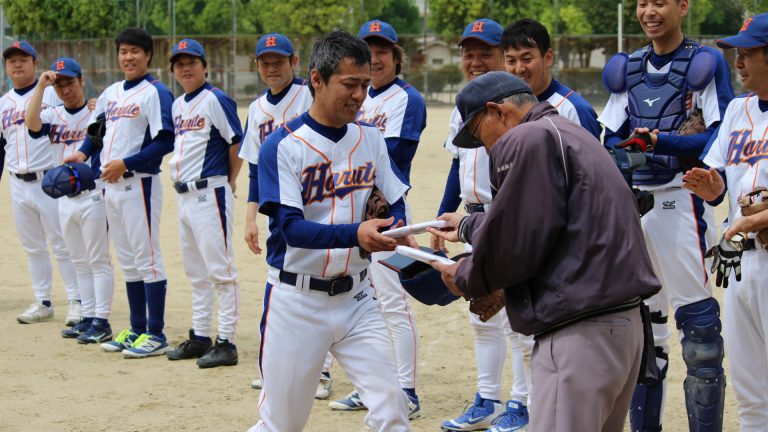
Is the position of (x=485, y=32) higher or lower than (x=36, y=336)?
higher

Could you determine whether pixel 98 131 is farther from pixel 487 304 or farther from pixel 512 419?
pixel 487 304

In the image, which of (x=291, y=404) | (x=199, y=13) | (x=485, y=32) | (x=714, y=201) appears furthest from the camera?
(x=199, y=13)

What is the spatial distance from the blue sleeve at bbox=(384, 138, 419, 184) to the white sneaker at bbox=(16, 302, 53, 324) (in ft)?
15.5

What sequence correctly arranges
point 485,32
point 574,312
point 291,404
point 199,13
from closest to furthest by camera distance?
1. point 574,312
2. point 291,404
3. point 485,32
4. point 199,13

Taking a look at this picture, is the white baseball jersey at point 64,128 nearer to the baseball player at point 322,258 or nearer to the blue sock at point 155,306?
the blue sock at point 155,306

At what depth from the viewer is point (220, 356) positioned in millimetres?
8227

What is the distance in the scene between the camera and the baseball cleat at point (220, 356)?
817 centimetres

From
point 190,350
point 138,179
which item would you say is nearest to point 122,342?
point 190,350

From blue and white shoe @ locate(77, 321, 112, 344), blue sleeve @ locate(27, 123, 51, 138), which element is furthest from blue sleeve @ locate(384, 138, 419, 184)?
blue sleeve @ locate(27, 123, 51, 138)

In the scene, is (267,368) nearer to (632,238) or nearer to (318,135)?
(318,135)

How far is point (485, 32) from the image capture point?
6691 mm

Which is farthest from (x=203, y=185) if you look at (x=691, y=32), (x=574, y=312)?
(x=691, y=32)

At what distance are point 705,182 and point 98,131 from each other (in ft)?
19.1

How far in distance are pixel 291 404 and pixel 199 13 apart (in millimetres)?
58549
